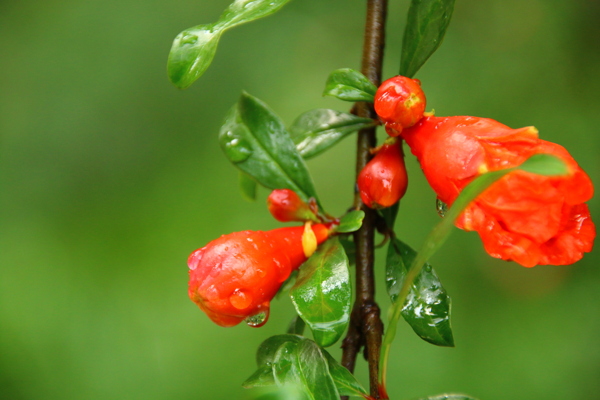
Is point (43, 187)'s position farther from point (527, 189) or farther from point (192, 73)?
point (527, 189)

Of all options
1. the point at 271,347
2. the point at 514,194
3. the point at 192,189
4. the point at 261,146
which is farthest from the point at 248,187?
the point at 192,189

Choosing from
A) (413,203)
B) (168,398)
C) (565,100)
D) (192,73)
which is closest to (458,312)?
(413,203)

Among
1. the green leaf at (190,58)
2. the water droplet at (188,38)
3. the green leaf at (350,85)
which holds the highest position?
the water droplet at (188,38)

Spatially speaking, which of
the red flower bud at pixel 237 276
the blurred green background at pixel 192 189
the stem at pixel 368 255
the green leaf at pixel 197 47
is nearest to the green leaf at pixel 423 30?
the stem at pixel 368 255

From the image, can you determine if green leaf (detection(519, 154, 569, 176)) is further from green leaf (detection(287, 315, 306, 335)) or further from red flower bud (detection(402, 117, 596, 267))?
green leaf (detection(287, 315, 306, 335))

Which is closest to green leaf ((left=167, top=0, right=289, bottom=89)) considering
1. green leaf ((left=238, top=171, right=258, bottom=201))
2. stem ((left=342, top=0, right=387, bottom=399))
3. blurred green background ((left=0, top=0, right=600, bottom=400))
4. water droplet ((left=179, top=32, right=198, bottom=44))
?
water droplet ((left=179, top=32, right=198, bottom=44))

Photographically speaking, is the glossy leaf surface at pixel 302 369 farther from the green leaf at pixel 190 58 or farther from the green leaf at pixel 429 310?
the green leaf at pixel 190 58

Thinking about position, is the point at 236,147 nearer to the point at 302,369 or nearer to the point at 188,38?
the point at 188,38
